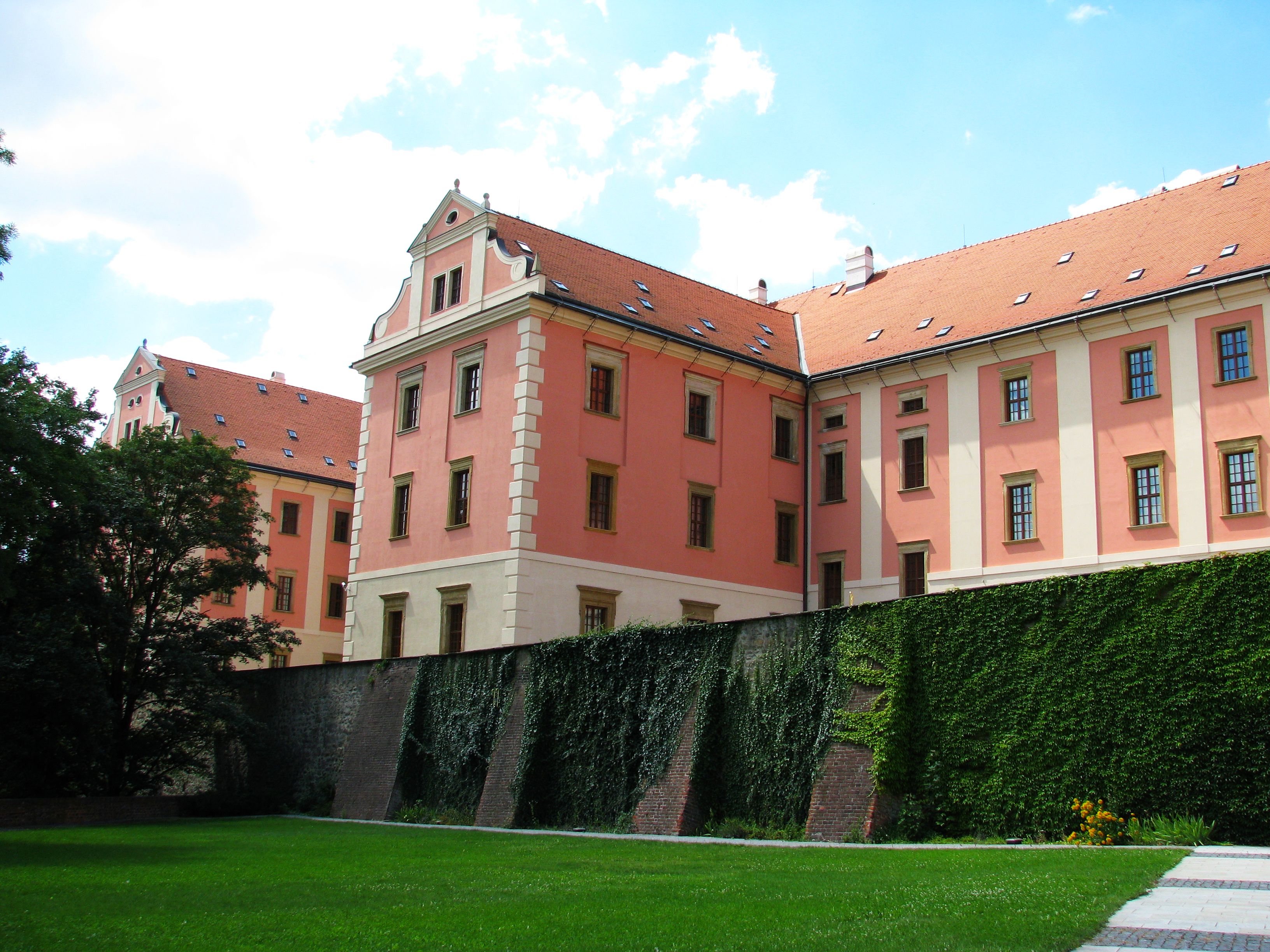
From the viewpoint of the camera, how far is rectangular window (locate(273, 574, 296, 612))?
50.9 metres

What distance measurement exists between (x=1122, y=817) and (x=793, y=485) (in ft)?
68.8

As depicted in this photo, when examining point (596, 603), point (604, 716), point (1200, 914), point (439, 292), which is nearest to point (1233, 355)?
point (596, 603)

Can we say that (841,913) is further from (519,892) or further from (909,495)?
(909,495)

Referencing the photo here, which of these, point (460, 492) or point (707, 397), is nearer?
point (460, 492)

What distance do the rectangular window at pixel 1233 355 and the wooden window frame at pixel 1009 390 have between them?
4783 millimetres

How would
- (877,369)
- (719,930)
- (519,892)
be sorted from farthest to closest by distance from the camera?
(877,369)
(519,892)
(719,930)

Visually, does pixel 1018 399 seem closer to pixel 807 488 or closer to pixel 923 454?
pixel 923 454

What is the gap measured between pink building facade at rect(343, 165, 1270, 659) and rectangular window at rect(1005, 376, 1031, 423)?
8 cm

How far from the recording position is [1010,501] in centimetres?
3341

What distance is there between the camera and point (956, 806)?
1948cm

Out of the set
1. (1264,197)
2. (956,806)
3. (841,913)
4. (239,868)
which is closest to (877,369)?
(1264,197)

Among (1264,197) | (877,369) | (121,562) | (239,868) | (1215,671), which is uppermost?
(1264,197)

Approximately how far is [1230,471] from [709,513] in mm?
13391

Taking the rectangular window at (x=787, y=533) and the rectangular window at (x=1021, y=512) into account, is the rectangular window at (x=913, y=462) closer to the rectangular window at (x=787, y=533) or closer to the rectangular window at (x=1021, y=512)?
the rectangular window at (x=1021, y=512)
